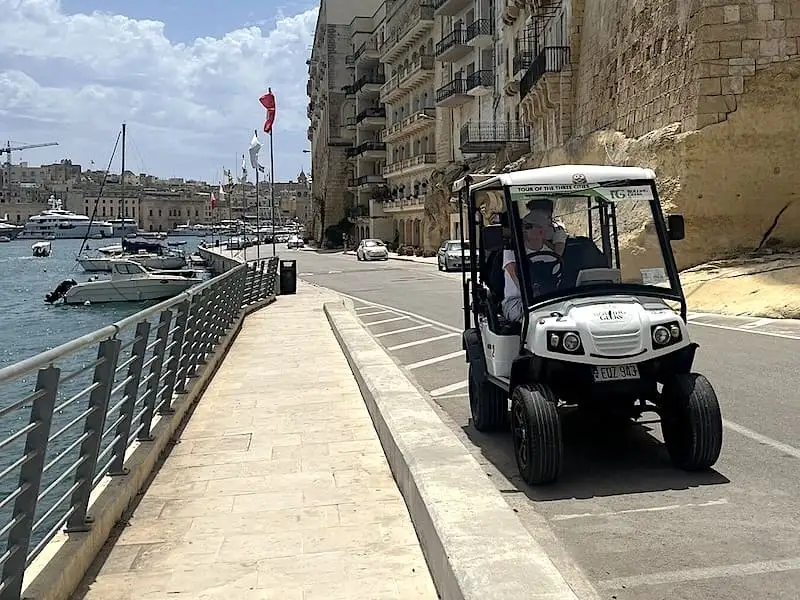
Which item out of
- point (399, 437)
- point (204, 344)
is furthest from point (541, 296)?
point (204, 344)

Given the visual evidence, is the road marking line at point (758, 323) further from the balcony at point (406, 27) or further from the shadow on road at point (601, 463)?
the balcony at point (406, 27)

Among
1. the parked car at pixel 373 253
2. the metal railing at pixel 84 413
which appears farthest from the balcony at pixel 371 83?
the metal railing at pixel 84 413

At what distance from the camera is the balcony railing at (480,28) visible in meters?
52.3

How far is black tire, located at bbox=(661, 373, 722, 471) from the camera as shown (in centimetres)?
604

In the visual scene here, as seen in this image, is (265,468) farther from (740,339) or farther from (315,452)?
(740,339)

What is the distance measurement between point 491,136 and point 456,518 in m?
48.0

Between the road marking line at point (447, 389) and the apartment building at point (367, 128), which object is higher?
the apartment building at point (367, 128)

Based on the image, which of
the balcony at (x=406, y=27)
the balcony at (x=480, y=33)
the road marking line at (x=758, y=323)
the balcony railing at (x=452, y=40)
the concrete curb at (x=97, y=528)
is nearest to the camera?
the concrete curb at (x=97, y=528)

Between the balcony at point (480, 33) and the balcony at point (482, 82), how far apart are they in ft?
5.90

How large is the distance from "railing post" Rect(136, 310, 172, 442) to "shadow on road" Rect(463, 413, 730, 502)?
109 inches

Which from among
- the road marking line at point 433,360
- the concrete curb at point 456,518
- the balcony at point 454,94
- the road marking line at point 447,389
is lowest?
the road marking line at point 433,360

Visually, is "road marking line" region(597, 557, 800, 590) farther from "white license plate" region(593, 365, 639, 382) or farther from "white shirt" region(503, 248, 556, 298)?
"white shirt" region(503, 248, 556, 298)

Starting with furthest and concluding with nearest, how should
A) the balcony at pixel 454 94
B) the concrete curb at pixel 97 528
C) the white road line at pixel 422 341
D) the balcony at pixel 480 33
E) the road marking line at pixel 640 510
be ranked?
the balcony at pixel 454 94 < the balcony at pixel 480 33 < the white road line at pixel 422 341 < the road marking line at pixel 640 510 < the concrete curb at pixel 97 528

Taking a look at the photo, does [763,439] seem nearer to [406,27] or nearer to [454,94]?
[454,94]
